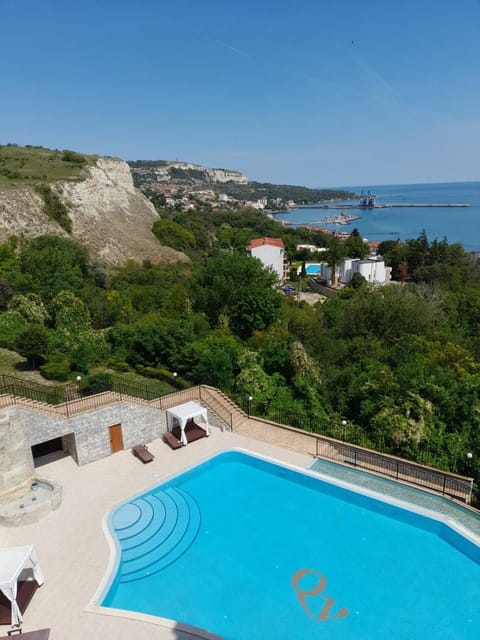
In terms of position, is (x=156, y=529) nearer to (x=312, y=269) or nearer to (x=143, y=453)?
(x=143, y=453)

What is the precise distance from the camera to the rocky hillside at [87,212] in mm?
43438

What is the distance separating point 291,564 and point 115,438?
7.92 m

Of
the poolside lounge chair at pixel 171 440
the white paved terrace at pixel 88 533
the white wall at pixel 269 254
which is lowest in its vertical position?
the white paved terrace at pixel 88 533

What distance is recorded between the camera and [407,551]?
11352 millimetres

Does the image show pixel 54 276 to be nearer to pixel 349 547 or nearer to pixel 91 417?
pixel 91 417

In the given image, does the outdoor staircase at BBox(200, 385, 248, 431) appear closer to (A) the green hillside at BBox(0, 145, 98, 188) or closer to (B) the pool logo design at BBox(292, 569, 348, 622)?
(B) the pool logo design at BBox(292, 569, 348, 622)

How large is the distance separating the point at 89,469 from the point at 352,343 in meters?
14.0

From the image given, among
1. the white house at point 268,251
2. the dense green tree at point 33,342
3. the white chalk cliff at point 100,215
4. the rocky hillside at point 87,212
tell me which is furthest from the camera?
the white house at point 268,251

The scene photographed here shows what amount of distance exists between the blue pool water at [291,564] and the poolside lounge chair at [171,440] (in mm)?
1825

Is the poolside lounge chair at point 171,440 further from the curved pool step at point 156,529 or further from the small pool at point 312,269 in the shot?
the small pool at point 312,269

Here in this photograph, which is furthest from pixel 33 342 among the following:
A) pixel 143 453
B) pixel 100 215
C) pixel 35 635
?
pixel 100 215

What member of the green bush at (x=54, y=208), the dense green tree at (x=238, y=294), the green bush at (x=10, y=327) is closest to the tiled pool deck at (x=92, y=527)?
the dense green tree at (x=238, y=294)

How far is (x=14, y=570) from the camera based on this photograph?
9.23m

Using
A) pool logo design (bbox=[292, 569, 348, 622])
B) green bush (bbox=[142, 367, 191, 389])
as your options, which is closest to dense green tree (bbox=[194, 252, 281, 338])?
green bush (bbox=[142, 367, 191, 389])
